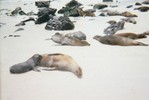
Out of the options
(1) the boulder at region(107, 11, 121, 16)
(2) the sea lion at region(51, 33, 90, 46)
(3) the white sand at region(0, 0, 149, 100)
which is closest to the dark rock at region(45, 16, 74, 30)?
(3) the white sand at region(0, 0, 149, 100)

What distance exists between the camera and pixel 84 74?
→ 193 inches

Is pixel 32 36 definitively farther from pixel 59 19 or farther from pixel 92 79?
pixel 92 79

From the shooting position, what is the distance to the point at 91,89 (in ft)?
15.0

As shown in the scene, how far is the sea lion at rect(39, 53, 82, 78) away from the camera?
4914 mm

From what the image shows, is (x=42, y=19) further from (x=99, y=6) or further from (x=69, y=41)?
(x=99, y=6)

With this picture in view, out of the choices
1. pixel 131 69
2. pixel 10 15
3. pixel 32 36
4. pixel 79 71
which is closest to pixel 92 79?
pixel 79 71

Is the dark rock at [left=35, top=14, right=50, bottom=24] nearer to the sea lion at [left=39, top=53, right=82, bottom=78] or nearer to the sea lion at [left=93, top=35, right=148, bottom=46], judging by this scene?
the sea lion at [left=93, top=35, right=148, bottom=46]

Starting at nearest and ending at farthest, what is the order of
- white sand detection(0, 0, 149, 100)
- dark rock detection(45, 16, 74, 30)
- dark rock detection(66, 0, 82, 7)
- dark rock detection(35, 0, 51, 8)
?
1. white sand detection(0, 0, 149, 100)
2. dark rock detection(45, 16, 74, 30)
3. dark rock detection(66, 0, 82, 7)
4. dark rock detection(35, 0, 51, 8)

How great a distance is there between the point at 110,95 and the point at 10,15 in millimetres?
5122

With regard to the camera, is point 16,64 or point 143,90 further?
point 16,64

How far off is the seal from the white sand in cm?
9

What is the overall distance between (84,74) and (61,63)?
41cm

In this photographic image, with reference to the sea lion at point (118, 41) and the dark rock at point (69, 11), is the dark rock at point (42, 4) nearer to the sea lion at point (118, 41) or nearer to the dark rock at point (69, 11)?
the dark rock at point (69, 11)

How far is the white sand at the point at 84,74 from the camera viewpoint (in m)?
4.50
